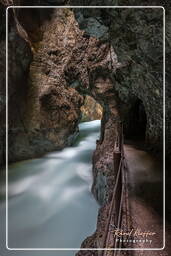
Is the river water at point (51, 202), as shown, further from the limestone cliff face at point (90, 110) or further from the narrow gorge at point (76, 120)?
the limestone cliff face at point (90, 110)

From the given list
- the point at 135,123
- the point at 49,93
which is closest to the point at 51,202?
the point at 135,123

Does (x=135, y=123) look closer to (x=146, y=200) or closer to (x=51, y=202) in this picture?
(x=51, y=202)

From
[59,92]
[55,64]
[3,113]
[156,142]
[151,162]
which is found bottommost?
[151,162]

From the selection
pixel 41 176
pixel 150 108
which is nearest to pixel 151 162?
pixel 150 108

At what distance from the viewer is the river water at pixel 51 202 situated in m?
9.34

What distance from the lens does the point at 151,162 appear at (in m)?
7.86

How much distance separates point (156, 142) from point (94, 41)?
26.0 feet

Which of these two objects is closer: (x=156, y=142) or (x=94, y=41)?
(x=156, y=142)

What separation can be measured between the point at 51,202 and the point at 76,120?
846cm

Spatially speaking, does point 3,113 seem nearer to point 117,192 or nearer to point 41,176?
point 41,176

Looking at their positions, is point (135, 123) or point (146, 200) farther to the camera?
point (135, 123)

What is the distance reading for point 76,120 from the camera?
1897cm

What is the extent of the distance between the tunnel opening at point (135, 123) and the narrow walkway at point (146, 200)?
3.90 metres

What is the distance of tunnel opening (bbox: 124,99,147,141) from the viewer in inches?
491
